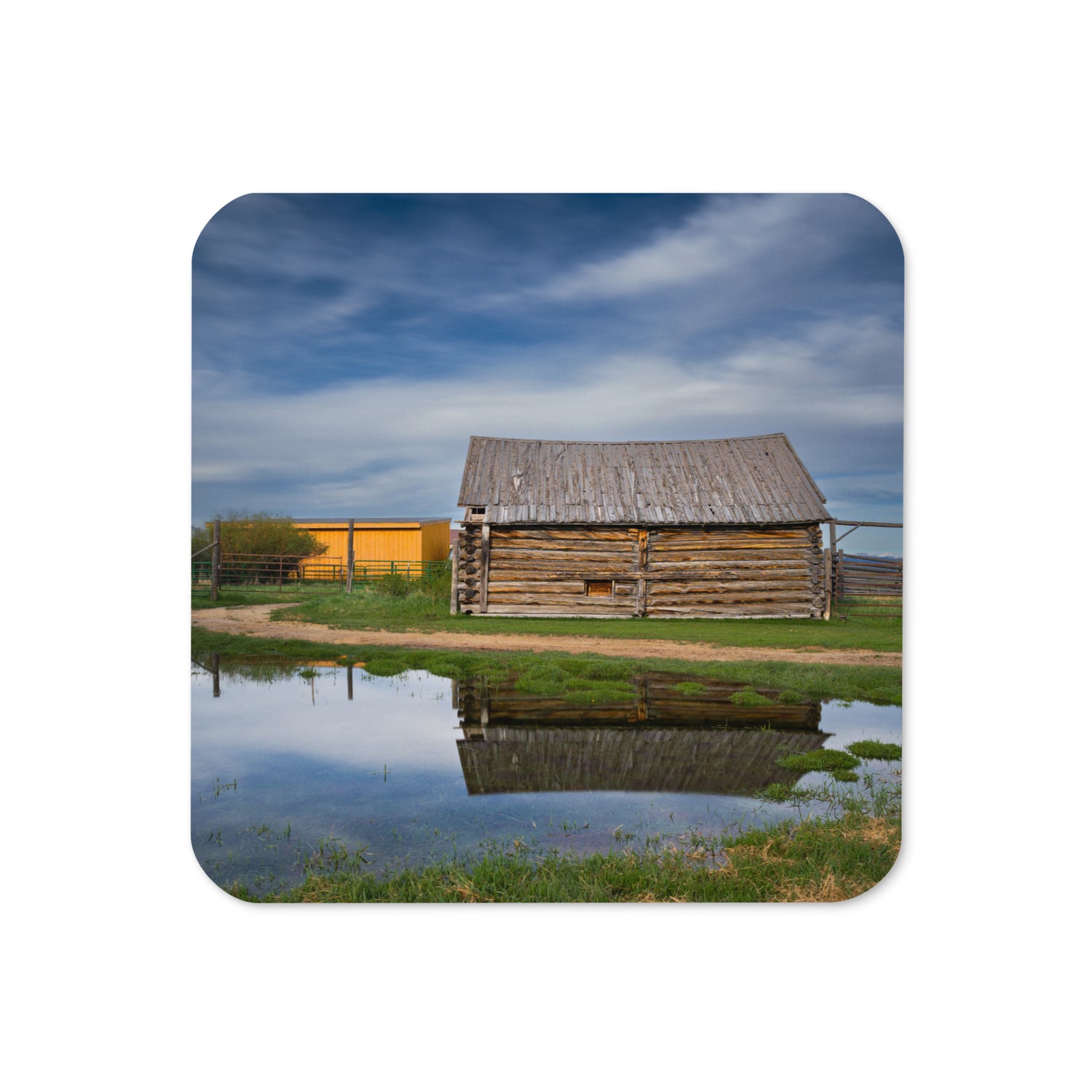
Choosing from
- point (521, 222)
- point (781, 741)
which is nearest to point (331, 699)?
point (781, 741)

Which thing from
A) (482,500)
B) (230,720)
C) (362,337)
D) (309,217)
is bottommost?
(230,720)

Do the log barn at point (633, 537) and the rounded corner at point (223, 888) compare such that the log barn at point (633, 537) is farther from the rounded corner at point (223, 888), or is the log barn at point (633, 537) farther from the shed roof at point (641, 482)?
the rounded corner at point (223, 888)

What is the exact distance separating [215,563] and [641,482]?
146 inches

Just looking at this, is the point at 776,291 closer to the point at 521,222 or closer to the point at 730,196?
the point at 730,196

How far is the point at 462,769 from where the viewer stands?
3.80 metres

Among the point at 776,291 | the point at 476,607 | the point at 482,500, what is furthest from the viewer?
the point at 476,607

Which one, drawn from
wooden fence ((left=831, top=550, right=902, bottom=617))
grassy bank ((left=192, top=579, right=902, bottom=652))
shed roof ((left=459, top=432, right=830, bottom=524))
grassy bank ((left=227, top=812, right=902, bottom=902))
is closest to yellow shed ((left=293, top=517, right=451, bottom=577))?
grassy bank ((left=192, top=579, right=902, bottom=652))

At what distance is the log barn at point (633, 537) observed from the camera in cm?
561

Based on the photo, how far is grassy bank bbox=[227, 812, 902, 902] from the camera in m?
3.14

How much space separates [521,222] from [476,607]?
3886 millimetres

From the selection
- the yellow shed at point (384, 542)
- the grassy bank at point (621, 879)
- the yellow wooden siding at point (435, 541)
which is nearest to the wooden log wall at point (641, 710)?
the grassy bank at point (621, 879)

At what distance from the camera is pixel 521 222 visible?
3844 millimetres

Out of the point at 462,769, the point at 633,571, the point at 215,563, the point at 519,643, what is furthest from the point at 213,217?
the point at 633,571

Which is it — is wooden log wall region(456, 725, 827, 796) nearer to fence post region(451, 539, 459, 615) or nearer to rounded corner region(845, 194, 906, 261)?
fence post region(451, 539, 459, 615)
